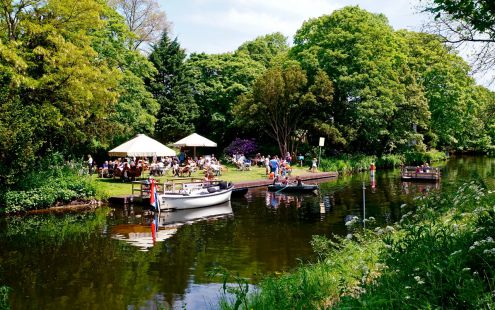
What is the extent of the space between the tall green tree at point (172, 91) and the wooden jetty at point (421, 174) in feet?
69.5

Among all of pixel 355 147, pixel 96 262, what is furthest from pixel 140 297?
pixel 355 147

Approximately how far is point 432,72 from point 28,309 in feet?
168

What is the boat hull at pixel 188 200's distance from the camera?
21.4 metres

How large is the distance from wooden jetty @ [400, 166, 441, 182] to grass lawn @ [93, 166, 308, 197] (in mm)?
8363

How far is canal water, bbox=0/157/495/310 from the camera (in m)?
10.5

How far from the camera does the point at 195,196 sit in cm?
2191

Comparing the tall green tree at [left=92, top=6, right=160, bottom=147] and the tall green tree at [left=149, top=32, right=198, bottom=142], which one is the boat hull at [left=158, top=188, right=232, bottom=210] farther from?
the tall green tree at [left=149, top=32, right=198, bottom=142]

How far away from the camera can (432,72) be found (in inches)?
2050

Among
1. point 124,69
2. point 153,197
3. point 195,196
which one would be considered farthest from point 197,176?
point 153,197

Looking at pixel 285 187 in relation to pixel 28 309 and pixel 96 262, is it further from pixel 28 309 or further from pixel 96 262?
pixel 28 309

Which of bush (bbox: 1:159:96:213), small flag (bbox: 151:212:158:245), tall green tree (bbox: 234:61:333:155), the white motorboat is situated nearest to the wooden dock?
bush (bbox: 1:159:96:213)

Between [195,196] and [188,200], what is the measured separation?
384mm

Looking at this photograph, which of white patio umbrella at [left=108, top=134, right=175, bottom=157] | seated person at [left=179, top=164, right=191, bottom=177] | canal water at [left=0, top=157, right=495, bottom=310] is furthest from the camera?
seated person at [left=179, top=164, right=191, bottom=177]

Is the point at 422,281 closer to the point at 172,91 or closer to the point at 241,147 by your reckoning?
the point at 241,147
